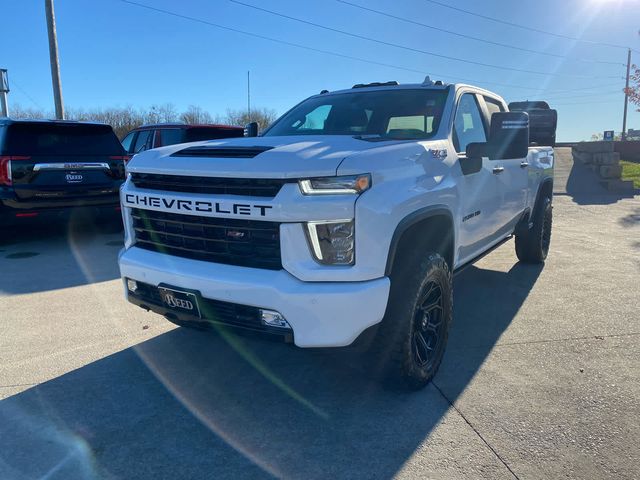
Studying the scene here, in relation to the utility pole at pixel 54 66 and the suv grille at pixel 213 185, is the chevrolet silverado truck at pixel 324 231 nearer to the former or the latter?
the suv grille at pixel 213 185

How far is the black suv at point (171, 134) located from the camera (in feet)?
32.0

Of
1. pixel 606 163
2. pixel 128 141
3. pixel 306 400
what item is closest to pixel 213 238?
pixel 306 400

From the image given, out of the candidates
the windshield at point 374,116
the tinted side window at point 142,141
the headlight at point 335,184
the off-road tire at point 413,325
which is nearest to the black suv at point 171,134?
the tinted side window at point 142,141

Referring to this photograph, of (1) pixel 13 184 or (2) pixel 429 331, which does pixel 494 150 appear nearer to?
(2) pixel 429 331

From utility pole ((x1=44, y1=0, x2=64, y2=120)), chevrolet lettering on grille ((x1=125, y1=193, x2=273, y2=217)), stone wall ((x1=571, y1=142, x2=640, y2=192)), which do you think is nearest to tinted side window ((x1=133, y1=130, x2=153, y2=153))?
utility pole ((x1=44, y1=0, x2=64, y2=120))

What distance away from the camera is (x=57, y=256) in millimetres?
6848

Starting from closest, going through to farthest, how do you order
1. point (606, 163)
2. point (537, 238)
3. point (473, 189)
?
point (473, 189) → point (537, 238) → point (606, 163)

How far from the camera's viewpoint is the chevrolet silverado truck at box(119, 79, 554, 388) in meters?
2.63

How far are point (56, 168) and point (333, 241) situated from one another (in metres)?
5.76

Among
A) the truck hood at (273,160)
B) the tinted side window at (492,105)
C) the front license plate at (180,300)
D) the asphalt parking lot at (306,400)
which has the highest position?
the tinted side window at (492,105)

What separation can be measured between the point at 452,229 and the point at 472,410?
48.0 inches

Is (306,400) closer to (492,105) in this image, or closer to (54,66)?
(492,105)

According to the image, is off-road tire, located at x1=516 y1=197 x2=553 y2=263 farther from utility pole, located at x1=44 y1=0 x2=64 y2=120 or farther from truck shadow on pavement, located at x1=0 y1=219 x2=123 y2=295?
utility pole, located at x1=44 y1=0 x2=64 y2=120

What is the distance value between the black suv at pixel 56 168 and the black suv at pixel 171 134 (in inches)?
80.9
